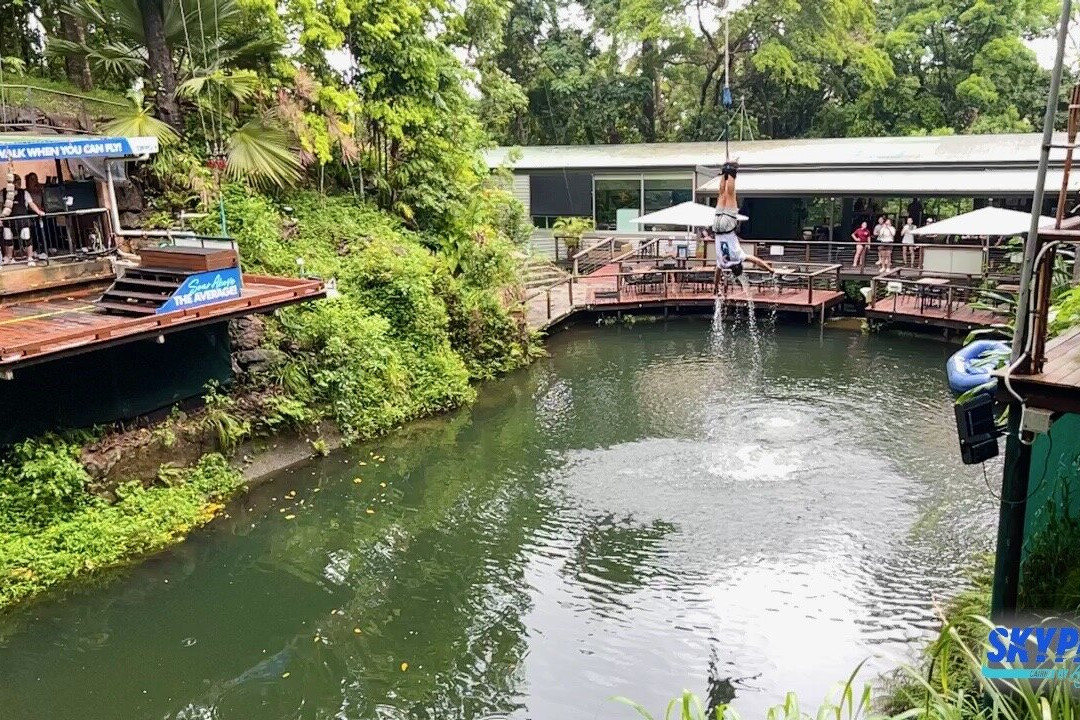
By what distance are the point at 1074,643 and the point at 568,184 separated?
2311 cm

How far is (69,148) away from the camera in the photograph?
1044 cm

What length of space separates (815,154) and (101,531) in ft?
71.2

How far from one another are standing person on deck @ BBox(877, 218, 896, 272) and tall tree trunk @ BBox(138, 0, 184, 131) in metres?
15.6

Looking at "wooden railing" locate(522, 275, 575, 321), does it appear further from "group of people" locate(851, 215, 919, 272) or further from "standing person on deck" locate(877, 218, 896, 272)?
"standing person on deck" locate(877, 218, 896, 272)

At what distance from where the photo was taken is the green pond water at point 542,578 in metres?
7.12

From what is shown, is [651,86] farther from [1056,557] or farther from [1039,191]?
[1039,191]

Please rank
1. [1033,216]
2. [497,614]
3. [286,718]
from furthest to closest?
[497,614]
[286,718]
[1033,216]

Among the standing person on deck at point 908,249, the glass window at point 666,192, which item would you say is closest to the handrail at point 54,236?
the glass window at point 666,192

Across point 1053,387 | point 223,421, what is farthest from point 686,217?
point 1053,387

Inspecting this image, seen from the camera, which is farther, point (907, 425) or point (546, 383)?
point (546, 383)

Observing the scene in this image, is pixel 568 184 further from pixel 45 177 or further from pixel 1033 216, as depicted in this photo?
pixel 1033 216

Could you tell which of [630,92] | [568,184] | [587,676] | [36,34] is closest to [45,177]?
[36,34]

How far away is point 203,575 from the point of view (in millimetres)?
9016

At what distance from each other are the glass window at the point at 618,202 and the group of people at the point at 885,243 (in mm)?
7281
